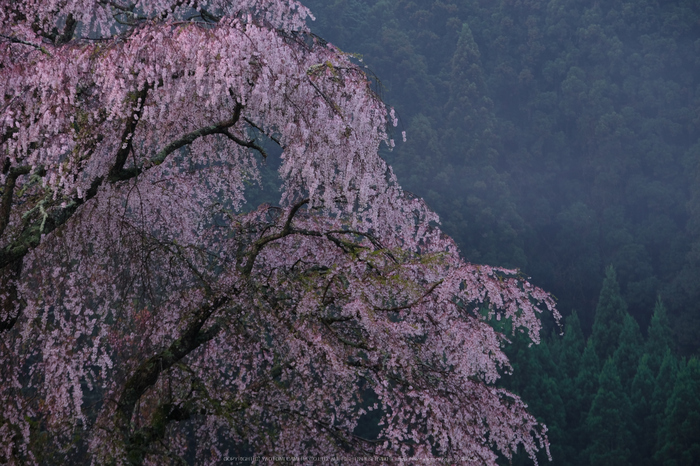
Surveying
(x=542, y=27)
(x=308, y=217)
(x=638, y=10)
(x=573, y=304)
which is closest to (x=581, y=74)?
(x=542, y=27)

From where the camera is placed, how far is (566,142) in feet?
167

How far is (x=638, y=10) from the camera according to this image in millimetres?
54656

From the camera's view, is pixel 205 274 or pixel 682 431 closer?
pixel 205 274

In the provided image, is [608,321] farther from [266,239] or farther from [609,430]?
[266,239]

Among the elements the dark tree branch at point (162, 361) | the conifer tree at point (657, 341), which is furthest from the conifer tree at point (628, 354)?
the dark tree branch at point (162, 361)

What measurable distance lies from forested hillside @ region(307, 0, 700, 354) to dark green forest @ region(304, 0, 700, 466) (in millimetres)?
109

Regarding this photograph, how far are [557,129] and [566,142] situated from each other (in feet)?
4.31

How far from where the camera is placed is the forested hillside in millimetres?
40438

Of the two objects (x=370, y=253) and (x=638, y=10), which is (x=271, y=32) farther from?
(x=638, y=10)

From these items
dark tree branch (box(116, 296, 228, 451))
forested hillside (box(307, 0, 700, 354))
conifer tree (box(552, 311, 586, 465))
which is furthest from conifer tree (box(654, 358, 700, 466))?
dark tree branch (box(116, 296, 228, 451))

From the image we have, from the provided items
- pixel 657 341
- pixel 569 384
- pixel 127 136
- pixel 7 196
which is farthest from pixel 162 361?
pixel 657 341

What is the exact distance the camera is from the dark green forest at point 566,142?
3803cm

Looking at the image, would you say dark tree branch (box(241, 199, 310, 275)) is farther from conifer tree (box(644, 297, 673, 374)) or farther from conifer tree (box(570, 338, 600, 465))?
conifer tree (box(644, 297, 673, 374))

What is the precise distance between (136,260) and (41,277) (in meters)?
0.61
